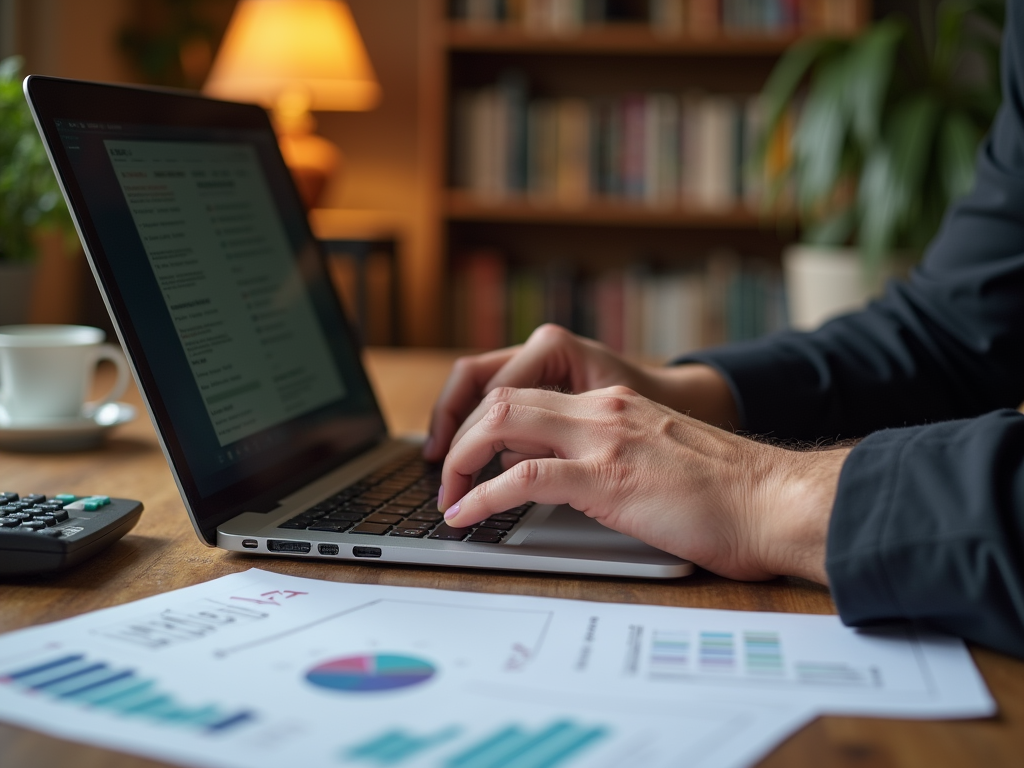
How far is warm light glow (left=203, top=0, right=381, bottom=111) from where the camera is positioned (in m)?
2.72

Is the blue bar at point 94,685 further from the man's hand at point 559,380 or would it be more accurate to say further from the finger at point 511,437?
the man's hand at point 559,380

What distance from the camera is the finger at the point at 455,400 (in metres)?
0.86

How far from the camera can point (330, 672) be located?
45 cm

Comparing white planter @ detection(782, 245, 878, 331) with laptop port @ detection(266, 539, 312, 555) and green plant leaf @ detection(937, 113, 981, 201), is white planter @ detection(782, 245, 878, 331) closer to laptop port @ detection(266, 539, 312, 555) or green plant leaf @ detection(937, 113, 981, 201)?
green plant leaf @ detection(937, 113, 981, 201)

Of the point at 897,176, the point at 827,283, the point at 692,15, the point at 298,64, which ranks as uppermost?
the point at 692,15

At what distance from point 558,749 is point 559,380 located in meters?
0.52

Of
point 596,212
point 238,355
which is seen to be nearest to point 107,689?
point 238,355

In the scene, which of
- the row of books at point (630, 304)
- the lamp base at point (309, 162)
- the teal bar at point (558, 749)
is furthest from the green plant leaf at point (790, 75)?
the teal bar at point (558, 749)

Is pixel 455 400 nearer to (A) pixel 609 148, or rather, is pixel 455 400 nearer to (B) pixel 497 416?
(B) pixel 497 416

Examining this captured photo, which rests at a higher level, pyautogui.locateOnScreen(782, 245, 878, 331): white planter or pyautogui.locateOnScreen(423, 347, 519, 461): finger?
pyautogui.locateOnScreen(423, 347, 519, 461): finger

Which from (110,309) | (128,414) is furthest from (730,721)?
(128,414)

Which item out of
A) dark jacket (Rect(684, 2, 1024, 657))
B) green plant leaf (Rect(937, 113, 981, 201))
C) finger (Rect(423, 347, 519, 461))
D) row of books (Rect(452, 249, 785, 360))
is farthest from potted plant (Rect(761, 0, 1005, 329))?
finger (Rect(423, 347, 519, 461))

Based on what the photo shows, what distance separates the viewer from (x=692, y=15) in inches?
112

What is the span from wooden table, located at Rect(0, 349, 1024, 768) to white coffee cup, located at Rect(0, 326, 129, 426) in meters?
0.06
